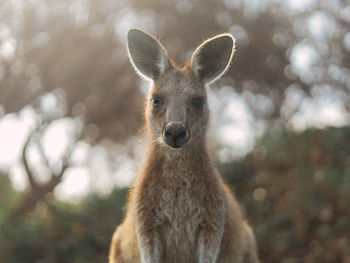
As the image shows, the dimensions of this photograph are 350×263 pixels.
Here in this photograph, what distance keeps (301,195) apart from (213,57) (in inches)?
153

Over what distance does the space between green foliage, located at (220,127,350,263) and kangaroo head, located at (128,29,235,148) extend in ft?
12.2

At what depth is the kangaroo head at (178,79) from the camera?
3.76 m

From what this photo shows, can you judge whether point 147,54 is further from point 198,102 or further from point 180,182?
point 180,182

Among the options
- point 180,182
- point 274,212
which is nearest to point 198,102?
point 180,182

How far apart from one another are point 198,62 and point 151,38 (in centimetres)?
48

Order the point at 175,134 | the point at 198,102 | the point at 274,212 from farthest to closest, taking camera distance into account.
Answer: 1. the point at 274,212
2. the point at 198,102
3. the point at 175,134

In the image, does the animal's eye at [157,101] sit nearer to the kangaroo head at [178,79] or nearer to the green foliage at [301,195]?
the kangaroo head at [178,79]

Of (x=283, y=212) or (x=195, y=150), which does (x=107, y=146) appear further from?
(x=195, y=150)

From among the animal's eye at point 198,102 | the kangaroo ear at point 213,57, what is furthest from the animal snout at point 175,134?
the kangaroo ear at point 213,57

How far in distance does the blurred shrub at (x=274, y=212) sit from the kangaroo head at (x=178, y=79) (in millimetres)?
3690

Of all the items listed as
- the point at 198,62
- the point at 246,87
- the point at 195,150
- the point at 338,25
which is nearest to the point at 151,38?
the point at 198,62

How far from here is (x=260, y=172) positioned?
857 cm

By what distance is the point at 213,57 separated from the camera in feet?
13.5

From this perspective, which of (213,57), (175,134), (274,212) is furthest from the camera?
(274,212)
